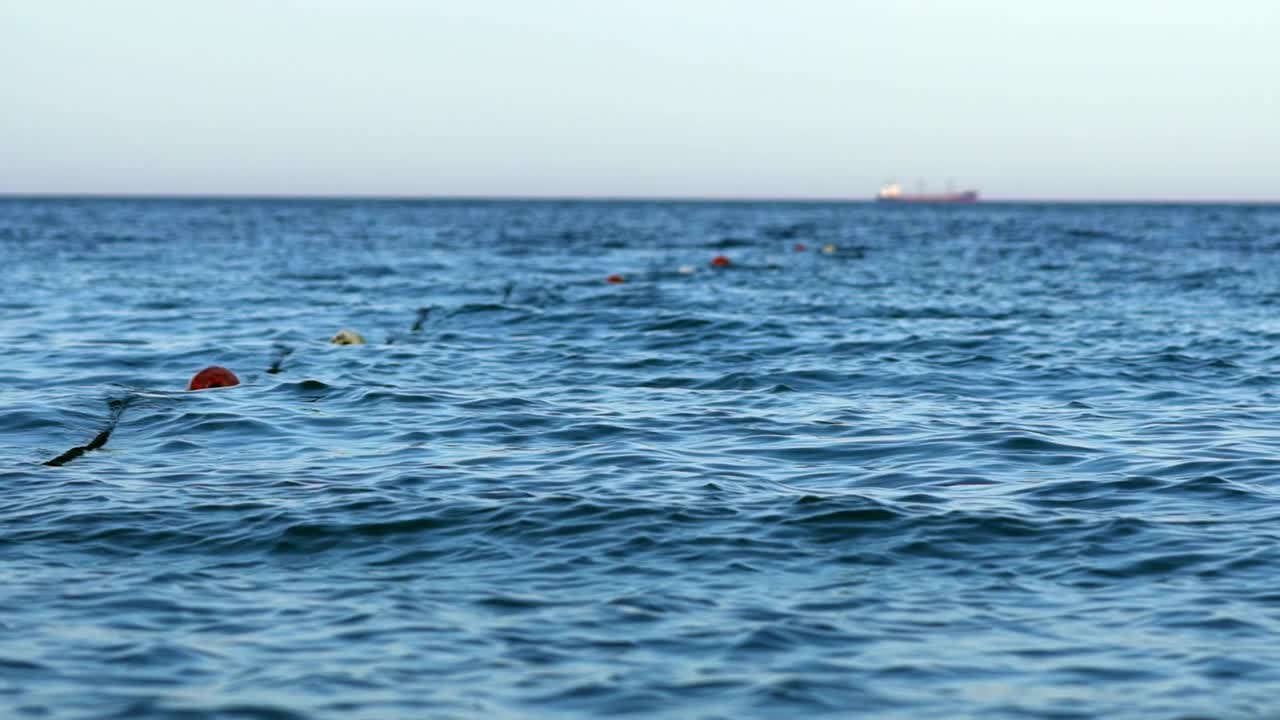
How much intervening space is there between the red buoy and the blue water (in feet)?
2.03

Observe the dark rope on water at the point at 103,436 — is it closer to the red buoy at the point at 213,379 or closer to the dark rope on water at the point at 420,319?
the red buoy at the point at 213,379

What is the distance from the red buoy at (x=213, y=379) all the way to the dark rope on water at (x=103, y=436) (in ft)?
3.73

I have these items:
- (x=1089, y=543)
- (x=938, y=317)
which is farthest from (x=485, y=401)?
(x=938, y=317)

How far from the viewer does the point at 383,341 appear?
2442 centimetres

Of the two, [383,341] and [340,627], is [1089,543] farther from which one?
[383,341]

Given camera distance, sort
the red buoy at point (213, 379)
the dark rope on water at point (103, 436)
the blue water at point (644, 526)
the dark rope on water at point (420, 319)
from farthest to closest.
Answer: the dark rope on water at point (420, 319) < the red buoy at point (213, 379) < the dark rope on water at point (103, 436) < the blue water at point (644, 526)

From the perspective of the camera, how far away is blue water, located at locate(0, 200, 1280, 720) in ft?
23.8

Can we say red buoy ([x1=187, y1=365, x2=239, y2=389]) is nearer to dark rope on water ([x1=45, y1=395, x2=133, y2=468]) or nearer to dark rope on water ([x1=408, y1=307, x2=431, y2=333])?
dark rope on water ([x1=45, y1=395, x2=133, y2=468])

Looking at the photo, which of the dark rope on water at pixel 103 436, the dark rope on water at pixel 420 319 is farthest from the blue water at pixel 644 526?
the dark rope on water at pixel 420 319

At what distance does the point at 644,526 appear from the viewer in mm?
10352

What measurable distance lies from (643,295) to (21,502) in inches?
938

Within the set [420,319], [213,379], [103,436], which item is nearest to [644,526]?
[103,436]

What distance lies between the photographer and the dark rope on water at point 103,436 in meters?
12.8

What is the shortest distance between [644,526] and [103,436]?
6.49m
